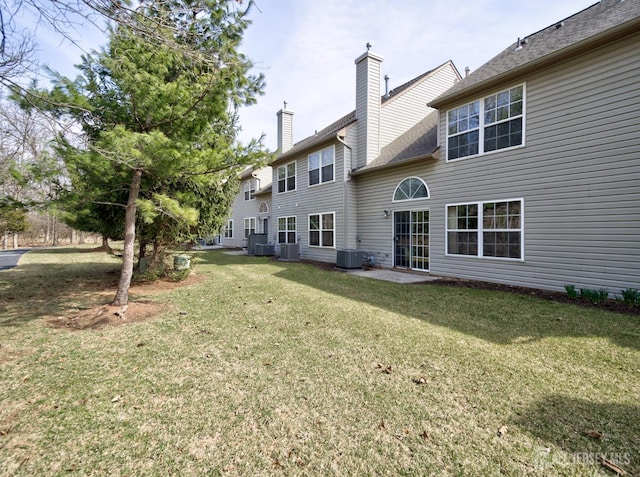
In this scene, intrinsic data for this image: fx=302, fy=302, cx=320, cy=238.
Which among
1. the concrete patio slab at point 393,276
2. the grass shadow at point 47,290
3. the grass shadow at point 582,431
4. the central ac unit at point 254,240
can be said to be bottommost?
the grass shadow at point 582,431

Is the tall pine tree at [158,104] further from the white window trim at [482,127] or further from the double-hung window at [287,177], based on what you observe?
the double-hung window at [287,177]

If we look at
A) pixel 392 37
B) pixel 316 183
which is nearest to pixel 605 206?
pixel 392 37

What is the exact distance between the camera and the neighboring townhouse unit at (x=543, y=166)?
6.12m

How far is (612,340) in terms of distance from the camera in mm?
4215

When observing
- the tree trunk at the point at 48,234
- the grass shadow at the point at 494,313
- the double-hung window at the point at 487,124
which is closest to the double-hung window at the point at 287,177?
the double-hung window at the point at 487,124

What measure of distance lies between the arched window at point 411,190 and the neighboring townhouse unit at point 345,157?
218 cm

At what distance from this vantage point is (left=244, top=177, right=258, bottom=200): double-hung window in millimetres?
22625

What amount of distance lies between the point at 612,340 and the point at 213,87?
23.4ft

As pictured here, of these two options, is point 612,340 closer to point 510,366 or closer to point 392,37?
point 510,366

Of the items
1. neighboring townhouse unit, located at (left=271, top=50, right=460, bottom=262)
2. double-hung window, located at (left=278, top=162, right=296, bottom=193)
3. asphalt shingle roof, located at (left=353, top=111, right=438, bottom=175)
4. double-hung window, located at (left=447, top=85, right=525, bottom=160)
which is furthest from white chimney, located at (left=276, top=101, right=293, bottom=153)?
double-hung window, located at (left=447, top=85, right=525, bottom=160)

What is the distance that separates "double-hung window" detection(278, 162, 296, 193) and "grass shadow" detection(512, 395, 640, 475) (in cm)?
1419

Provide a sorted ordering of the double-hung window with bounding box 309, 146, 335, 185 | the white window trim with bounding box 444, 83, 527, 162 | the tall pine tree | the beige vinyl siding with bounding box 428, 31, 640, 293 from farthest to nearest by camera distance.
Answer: the double-hung window with bounding box 309, 146, 335, 185 → the white window trim with bounding box 444, 83, 527, 162 → the beige vinyl siding with bounding box 428, 31, 640, 293 → the tall pine tree

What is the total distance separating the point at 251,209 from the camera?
22.8 m

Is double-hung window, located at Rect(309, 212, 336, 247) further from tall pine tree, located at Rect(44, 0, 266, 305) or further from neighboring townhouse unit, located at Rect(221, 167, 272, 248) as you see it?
tall pine tree, located at Rect(44, 0, 266, 305)
